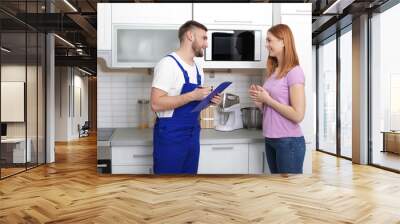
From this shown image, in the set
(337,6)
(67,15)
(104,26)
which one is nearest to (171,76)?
(104,26)

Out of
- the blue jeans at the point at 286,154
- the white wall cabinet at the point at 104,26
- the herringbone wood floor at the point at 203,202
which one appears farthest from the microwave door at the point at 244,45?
the herringbone wood floor at the point at 203,202

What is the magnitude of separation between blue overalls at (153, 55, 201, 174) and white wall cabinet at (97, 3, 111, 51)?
42.1 inches

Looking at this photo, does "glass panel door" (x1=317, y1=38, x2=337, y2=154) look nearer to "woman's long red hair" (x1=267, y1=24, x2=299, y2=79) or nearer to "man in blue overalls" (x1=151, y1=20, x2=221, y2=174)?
"woman's long red hair" (x1=267, y1=24, x2=299, y2=79)

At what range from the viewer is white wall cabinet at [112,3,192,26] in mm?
2336

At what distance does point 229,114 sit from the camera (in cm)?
227

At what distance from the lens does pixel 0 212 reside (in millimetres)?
728

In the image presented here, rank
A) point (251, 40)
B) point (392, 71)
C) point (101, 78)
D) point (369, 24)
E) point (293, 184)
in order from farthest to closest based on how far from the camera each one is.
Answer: point (369, 24) → point (392, 71) → point (101, 78) → point (251, 40) → point (293, 184)

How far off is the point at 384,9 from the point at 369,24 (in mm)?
268

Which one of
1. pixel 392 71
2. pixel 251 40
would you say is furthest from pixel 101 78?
pixel 392 71

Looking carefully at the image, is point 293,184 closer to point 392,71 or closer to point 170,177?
point 170,177

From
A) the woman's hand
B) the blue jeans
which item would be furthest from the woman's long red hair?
the blue jeans

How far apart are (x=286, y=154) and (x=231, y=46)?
1.16 m

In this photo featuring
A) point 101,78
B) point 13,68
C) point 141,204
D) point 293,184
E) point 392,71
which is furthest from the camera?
point 392,71

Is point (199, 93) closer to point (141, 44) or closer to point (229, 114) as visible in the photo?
point (229, 114)
